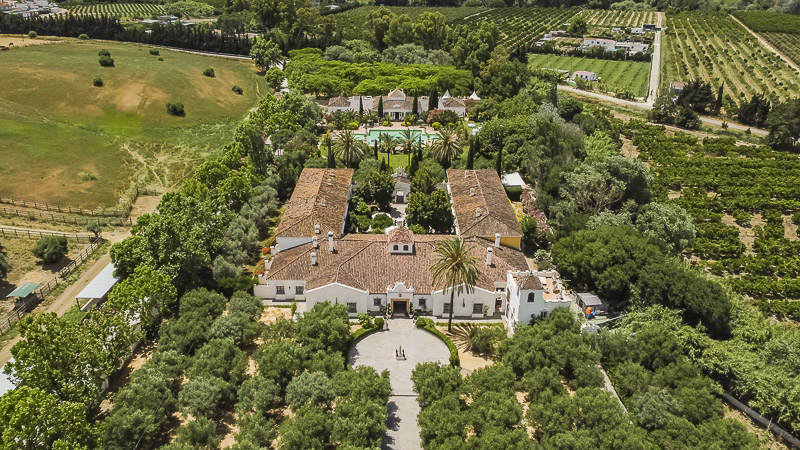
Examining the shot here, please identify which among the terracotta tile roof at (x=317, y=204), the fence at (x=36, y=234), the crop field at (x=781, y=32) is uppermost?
the crop field at (x=781, y=32)

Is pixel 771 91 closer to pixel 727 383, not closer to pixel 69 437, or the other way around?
pixel 727 383

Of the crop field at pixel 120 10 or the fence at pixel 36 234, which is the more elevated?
the crop field at pixel 120 10

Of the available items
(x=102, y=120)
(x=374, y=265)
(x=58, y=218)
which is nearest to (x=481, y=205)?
(x=374, y=265)

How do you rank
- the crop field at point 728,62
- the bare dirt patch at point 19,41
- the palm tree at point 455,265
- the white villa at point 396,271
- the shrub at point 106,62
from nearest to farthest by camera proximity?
1. the palm tree at point 455,265
2. the white villa at point 396,271
3. the shrub at point 106,62
4. the bare dirt patch at point 19,41
5. the crop field at point 728,62

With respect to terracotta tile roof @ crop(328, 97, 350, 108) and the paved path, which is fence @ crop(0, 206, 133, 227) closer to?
the paved path

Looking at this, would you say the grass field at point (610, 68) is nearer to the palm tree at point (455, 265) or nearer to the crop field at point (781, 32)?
the crop field at point (781, 32)

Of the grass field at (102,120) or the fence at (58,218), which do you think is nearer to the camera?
the fence at (58,218)

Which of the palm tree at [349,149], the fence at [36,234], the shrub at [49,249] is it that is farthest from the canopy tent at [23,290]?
the palm tree at [349,149]
